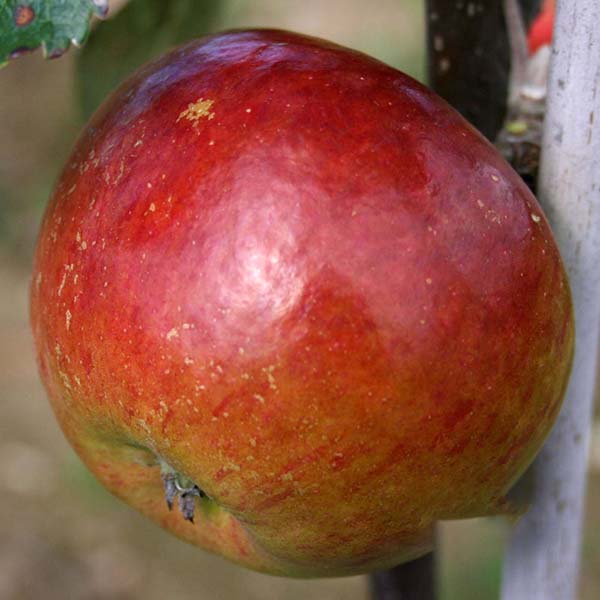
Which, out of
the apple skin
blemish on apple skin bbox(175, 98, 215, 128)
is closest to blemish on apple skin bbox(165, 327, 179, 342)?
the apple skin

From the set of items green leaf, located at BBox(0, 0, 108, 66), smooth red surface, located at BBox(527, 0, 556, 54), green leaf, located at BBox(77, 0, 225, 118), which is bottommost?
smooth red surface, located at BBox(527, 0, 556, 54)

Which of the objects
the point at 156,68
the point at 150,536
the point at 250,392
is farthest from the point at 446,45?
the point at 150,536

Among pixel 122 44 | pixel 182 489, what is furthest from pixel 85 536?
pixel 182 489

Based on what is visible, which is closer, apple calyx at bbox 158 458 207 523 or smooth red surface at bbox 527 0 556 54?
apple calyx at bbox 158 458 207 523

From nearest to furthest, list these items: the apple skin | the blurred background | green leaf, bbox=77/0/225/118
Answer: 1. the apple skin
2. green leaf, bbox=77/0/225/118
3. the blurred background

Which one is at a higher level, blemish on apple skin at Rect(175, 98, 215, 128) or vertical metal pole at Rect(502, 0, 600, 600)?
blemish on apple skin at Rect(175, 98, 215, 128)

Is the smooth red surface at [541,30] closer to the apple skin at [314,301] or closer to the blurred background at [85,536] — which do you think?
the apple skin at [314,301]

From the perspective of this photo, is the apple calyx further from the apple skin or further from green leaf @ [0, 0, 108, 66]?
green leaf @ [0, 0, 108, 66]

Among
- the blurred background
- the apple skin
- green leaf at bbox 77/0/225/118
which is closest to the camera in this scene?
the apple skin
